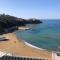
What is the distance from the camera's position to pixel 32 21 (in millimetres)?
163625

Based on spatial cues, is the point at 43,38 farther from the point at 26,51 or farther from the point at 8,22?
the point at 8,22

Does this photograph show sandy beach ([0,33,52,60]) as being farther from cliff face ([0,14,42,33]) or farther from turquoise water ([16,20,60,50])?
cliff face ([0,14,42,33])

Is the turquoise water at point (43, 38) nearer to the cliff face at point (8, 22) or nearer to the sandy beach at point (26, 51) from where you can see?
the sandy beach at point (26, 51)

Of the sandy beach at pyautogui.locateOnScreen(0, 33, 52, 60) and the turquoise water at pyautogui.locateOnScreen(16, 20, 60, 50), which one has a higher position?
the sandy beach at pyautogui.locateOnScreen(0, 33, 52, 60)

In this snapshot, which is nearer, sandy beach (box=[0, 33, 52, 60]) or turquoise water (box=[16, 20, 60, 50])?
sandy beach (box=[0, 33, 52, 60])

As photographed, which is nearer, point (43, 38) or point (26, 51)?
point (26, 51)

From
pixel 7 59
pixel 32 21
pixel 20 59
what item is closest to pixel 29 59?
pixel 20 59

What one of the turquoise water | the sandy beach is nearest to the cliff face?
the turquoise water

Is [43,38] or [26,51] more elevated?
[26,51]

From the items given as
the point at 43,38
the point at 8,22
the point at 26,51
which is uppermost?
the point at 8,22

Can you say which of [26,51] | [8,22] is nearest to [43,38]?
[26,51]


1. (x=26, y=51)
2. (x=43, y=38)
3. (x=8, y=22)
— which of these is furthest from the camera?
(x=8, y=22)

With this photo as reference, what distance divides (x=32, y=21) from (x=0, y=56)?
458 ft

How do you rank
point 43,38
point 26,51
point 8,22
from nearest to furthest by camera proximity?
point 26,51 → point 43,38 → point 8,22
